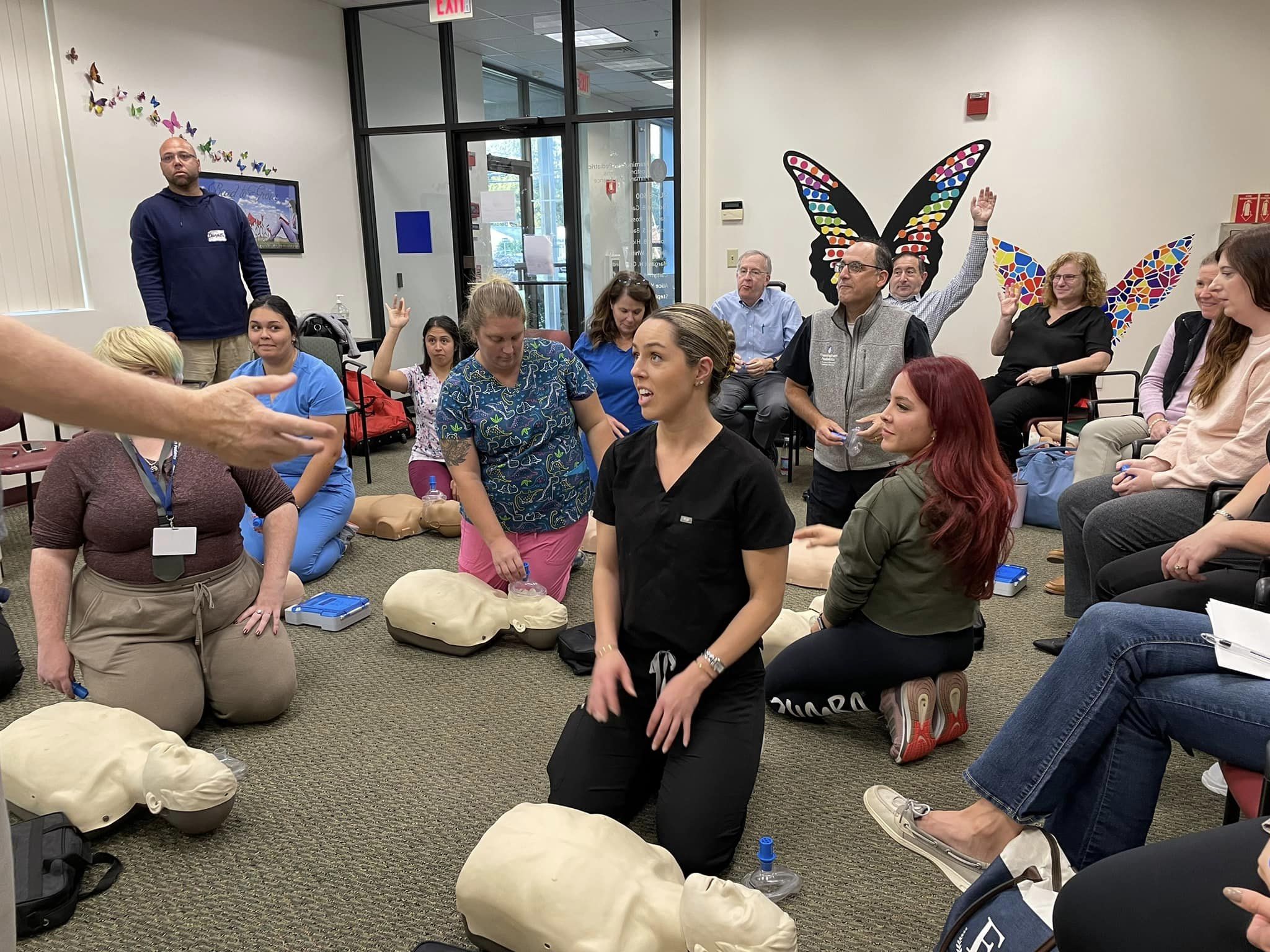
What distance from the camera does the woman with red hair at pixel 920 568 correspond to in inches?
84.6

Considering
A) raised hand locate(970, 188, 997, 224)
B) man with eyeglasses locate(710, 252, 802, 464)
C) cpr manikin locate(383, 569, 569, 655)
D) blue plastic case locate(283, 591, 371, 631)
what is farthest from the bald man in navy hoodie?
raised hand locate(970, 188, 997, 224)

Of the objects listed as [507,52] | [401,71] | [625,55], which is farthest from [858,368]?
[401,71]

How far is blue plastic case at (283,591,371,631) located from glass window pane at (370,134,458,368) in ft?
14.4

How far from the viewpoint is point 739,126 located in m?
6.30

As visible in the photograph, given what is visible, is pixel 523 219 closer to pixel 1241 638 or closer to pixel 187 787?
pixel 187 787

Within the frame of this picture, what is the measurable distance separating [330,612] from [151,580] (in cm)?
95

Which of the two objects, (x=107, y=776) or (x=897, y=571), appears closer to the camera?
(x=107, y=776)

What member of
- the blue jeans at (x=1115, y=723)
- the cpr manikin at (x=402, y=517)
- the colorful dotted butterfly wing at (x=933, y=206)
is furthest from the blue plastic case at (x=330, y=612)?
the colorful dotted butterfly wing at (x=933, y=206)

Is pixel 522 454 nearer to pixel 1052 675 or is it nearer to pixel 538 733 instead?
pixel 538 733

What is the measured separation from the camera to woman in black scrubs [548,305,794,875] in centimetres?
188

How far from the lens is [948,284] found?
465 cm

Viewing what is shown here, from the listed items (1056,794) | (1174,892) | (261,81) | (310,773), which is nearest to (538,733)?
(310,773)

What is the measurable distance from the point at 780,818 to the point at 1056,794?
66 centimetres

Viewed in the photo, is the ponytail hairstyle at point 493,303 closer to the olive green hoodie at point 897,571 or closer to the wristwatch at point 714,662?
the olive green hoodie at point 897,571
